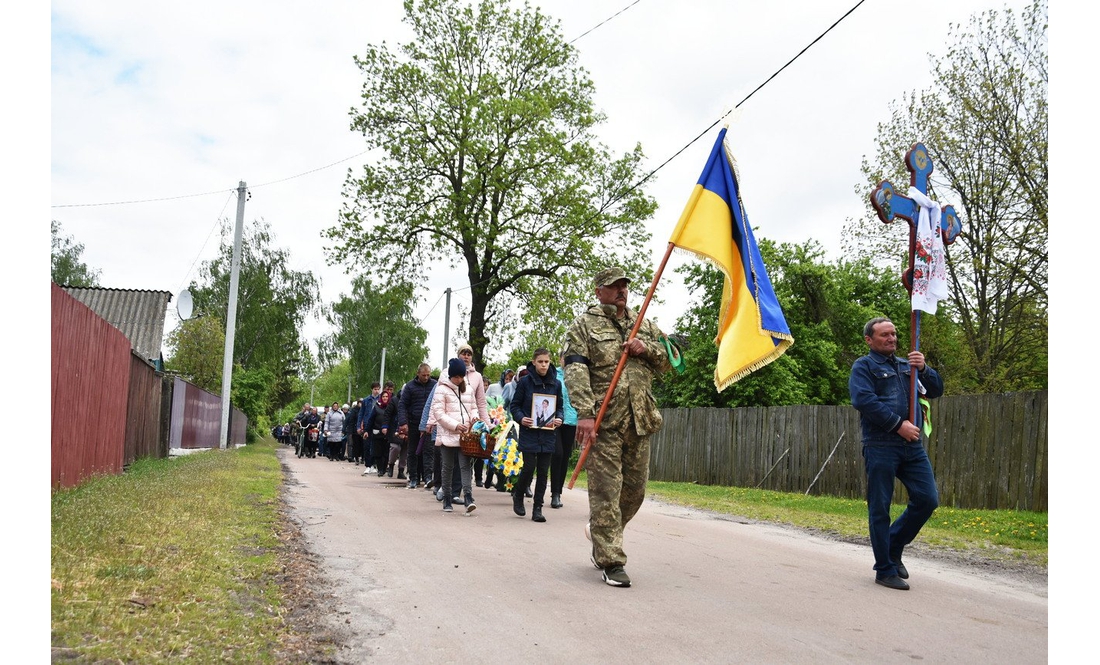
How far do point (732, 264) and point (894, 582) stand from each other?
2.39 metres

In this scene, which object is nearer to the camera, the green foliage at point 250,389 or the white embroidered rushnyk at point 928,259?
the white embroidered rushnyk at point 928,259

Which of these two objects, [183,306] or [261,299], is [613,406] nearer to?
[183,306]

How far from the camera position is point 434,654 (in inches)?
166

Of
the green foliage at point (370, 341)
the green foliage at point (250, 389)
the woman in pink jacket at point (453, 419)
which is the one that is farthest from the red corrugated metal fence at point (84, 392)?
the green foliage at point (370, 341)

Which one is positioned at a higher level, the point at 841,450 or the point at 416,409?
the point at 416,409

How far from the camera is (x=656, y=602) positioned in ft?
17.9

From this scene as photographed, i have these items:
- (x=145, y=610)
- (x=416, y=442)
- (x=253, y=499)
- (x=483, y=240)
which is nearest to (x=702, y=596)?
(x=145, y=610)

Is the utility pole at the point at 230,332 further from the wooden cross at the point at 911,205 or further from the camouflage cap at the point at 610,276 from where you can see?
the wooden cross at the point at 911,205

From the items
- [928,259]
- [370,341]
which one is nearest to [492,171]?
[928,259]

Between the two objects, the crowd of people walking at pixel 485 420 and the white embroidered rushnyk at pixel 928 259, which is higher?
the white embroidered rushnyk at pixel 928 259

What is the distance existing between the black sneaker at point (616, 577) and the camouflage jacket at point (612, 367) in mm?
895

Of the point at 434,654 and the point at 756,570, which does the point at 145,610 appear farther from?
the point at 756,570

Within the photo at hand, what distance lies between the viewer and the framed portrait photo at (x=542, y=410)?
34.1 feet

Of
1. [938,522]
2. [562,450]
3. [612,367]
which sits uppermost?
[612,367]
